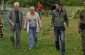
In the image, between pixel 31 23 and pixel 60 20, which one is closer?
pixel 60 20

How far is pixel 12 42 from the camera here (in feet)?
56.0

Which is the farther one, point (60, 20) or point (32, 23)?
point (32, 23)

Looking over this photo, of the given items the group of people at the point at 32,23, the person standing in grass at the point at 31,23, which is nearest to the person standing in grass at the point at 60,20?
the group of people at the point at 32,23

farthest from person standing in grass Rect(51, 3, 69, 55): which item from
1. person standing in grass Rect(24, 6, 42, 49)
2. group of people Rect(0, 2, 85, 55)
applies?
person standing in grass Rect(24, 6, 42, 49)

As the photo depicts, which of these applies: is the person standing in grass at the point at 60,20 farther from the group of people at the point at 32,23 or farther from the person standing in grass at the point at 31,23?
the person standing in grass at the point at 31,23

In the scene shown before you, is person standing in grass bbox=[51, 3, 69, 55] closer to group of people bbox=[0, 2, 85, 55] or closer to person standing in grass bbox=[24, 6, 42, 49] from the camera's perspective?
group of people bbox=[0, 2, 85, 55]

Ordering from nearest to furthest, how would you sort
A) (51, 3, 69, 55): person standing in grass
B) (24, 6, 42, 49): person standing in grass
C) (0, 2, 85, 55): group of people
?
(51, 3, 69, 55): person standing in grass → (0, 2, 85, 55): group of people → (24, 6, 42, 49): person standing in grass

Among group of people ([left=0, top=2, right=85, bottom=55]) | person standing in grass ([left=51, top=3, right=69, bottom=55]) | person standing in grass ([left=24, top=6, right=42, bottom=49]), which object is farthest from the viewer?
person standing in grass ([left=24, top=6, right=42, bottom=49])

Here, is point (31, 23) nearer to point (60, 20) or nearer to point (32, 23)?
point (32, 23)

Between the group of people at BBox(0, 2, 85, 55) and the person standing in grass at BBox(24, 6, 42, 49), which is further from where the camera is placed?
the person standing in grass at BBox(24, 6, 42, 49)

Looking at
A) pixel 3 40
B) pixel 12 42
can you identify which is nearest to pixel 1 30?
pixel 3 40

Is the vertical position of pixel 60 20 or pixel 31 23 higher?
pixel 60 20

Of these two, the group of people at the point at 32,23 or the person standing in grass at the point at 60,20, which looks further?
the group of people at the point at 32,23

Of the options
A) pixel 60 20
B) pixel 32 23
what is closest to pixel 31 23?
pixel 32 23
